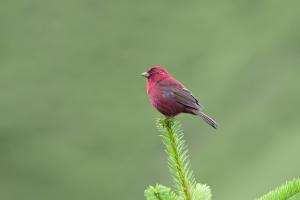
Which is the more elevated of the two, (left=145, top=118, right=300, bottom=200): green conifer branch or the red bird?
the red bird

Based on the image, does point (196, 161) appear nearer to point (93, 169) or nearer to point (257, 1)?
point (93, 169)

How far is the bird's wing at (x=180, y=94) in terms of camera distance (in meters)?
4.52

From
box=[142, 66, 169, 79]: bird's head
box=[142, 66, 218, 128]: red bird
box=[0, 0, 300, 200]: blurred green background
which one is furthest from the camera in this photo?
box=[0, 0, 300, 200]: blurred green background

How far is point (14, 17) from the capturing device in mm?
37812

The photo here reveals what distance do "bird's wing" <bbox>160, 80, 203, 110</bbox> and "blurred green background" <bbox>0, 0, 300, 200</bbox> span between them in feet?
58.8

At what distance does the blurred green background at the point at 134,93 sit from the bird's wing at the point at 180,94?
17913 millimetres

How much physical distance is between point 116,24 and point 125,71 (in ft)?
Answer: 13.1

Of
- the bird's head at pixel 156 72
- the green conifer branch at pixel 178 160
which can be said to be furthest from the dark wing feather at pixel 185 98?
the green conifer branch at pixel 178 160

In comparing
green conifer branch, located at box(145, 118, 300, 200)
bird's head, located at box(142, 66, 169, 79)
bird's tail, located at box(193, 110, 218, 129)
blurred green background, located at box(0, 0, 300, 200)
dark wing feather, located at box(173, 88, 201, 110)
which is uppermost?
blurred green background, located at box(0, 0, 300, 200)

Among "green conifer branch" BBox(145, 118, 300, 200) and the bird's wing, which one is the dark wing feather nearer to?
the bird's wing

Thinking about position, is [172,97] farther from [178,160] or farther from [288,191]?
[288,191]

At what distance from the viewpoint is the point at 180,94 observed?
4.56 metres

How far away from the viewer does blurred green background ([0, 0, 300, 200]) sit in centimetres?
2709

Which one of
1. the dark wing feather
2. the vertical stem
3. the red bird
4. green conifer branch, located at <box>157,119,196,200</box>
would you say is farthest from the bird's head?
the vertical stem
